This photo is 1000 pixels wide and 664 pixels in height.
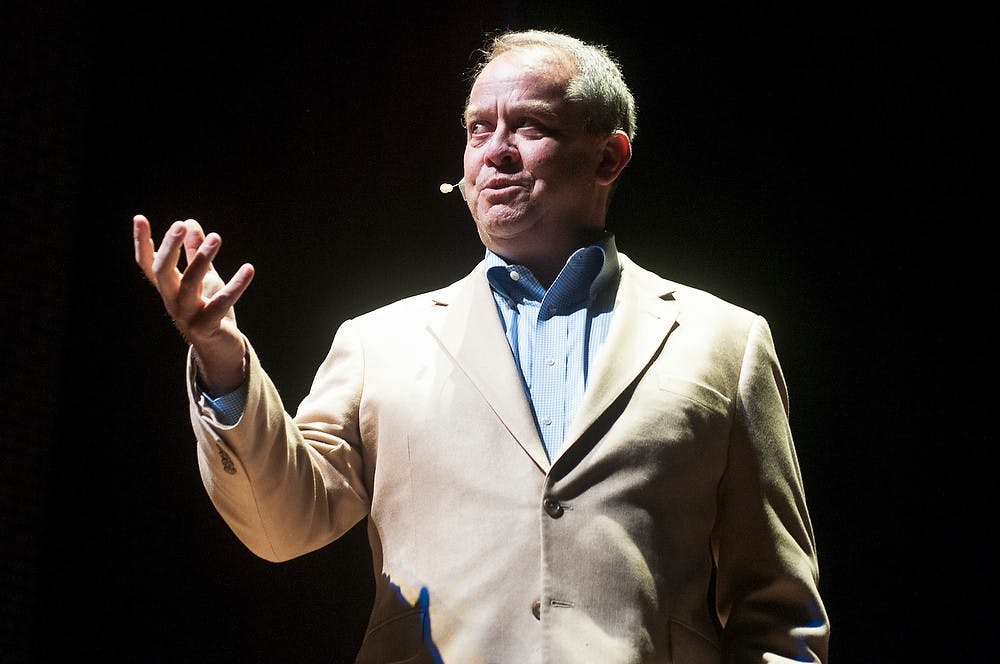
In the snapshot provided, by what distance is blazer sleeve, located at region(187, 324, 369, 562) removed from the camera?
1.65 metres

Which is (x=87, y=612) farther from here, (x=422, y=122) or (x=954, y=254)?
(x=954, y=254)

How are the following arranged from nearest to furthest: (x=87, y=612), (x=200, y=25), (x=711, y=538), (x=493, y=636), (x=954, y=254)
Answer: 1. (x=493, y=636)
2. (x=711, y=538)
3. (x=87, y=612)
4. (x=200, y=25)
5. (x=954, y=254)

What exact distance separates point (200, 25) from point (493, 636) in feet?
6.25

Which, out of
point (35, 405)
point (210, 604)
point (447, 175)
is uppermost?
point (447, 175)

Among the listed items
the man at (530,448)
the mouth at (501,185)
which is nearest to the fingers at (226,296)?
the man at (530,448)

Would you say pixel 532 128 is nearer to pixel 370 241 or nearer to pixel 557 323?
pixel 557 323

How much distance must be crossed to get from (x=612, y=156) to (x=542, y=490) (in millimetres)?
858

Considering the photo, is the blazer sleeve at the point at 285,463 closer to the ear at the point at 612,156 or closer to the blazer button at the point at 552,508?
the blazer button at the point at 552,508

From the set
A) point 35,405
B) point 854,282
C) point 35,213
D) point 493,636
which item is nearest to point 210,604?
point 35,405

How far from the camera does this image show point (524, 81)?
219cm

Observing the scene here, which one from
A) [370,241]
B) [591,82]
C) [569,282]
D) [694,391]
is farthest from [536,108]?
[370,241]

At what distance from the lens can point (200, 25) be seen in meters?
2.88

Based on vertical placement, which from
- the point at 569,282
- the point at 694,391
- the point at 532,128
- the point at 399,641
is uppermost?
the point at 532,128

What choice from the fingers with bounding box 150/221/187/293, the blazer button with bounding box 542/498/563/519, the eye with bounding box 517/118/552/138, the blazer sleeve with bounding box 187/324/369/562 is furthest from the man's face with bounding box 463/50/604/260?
the fingers with bounding box 150/221/187/293
